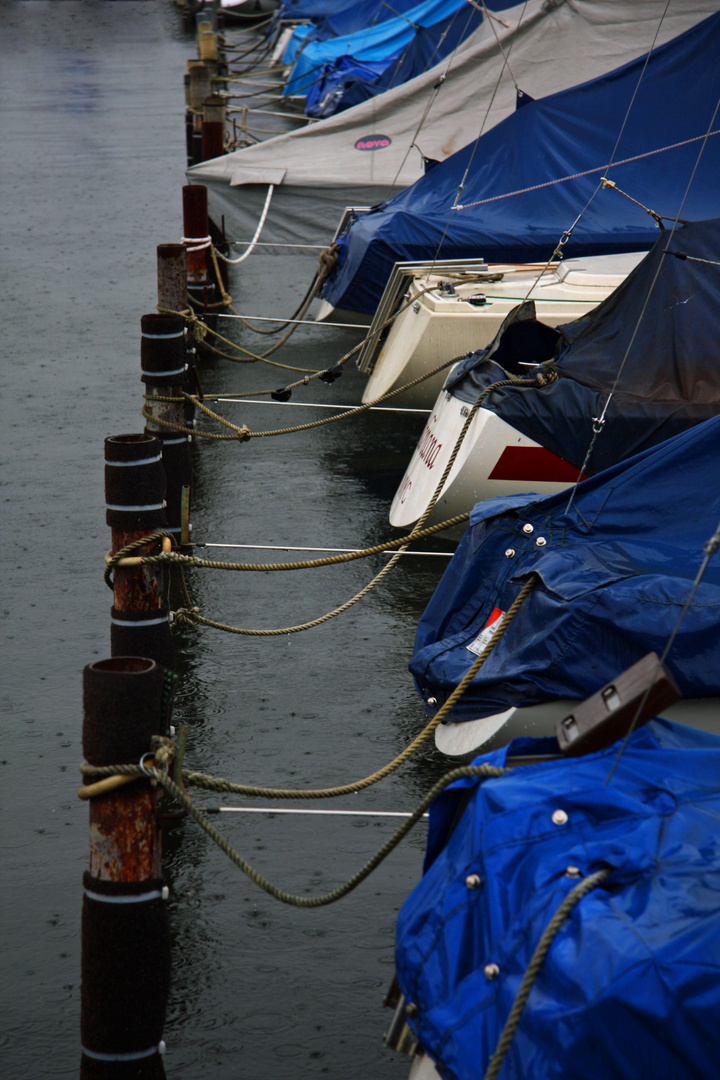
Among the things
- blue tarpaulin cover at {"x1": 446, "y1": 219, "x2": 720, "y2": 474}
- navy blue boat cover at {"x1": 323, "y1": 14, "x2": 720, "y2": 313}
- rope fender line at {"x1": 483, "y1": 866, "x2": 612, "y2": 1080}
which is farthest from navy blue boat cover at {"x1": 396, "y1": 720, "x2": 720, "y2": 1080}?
navy blue boat cover at {"x1": 323, "y1": 14, "x2": 720, "y2": 313}

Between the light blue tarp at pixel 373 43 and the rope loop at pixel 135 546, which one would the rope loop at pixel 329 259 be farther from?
the light blue tarp at pixel 373 43

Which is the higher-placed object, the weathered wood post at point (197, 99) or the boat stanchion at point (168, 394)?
the boat stanchion at point (168, 394)

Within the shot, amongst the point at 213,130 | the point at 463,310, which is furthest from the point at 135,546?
the point at 213,130

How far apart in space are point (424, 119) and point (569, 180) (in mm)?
3185

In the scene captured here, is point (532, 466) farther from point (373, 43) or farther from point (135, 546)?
point (373, 43)

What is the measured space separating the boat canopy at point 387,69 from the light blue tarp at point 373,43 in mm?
439

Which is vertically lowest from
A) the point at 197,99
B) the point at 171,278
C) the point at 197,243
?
the point at 197,99

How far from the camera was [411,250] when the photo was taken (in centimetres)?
1019

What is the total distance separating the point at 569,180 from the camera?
10508 millimetres

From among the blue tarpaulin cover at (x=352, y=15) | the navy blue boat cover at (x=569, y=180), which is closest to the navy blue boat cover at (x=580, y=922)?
the navy blue boat cover at (x=569, y=180)

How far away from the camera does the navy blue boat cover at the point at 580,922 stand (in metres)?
2.52

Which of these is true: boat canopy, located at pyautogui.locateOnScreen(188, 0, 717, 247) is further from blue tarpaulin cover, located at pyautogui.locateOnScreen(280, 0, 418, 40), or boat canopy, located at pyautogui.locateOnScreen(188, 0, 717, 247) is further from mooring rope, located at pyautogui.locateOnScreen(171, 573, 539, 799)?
blue tarpaulin cover, located at pyautogui.locateOnScreen(280, 0, 418, 40)

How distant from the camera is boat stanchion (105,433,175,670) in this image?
4.64 meters

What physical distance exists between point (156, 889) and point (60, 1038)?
933 mm
